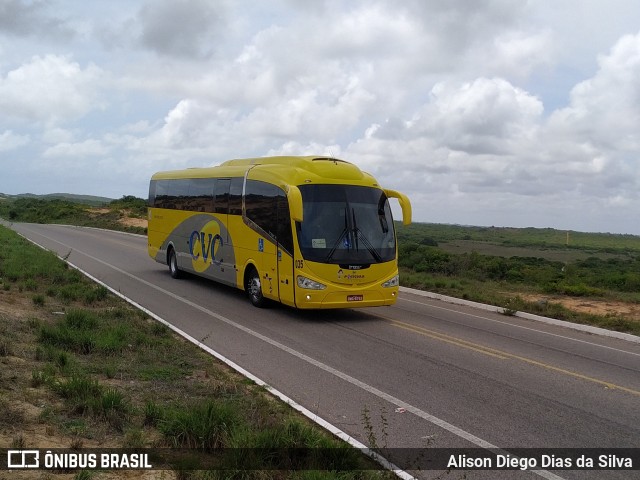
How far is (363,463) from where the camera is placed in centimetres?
545

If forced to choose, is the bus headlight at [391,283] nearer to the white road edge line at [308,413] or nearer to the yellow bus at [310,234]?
the yellow bus at [310,234]

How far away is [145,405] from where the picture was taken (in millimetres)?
6672

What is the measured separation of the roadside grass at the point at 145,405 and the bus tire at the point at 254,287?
11.9ft

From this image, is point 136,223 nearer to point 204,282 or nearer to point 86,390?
point 204,282

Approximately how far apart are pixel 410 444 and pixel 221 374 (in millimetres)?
3120

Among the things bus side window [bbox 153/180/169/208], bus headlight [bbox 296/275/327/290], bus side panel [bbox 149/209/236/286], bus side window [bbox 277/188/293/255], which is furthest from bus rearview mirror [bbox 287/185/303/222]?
bus side window [bbox 153/180/169/208]

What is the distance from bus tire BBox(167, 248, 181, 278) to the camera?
20062 millimetres

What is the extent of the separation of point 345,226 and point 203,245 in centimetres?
605

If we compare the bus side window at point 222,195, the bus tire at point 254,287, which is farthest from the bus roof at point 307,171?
the bus tire at point 254,287

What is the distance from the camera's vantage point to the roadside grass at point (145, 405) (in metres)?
5.25

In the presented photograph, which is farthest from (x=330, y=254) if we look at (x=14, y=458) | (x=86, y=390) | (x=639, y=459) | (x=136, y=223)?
(x=136, y=223)

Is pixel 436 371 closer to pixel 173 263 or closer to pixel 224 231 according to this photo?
pixel 224 231

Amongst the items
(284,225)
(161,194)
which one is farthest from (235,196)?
(161,194)

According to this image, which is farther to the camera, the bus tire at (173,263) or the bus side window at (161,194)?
the bus side window at (161,194)
